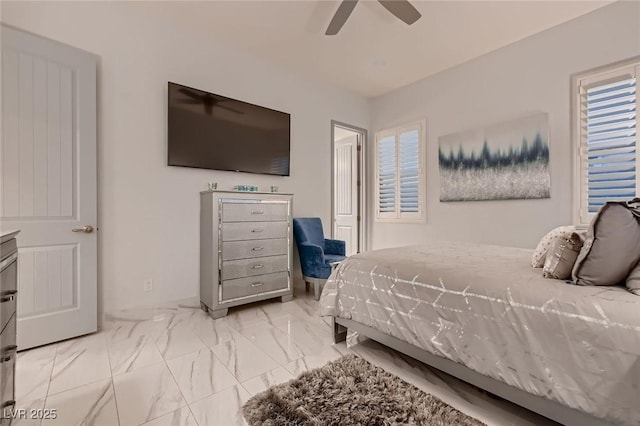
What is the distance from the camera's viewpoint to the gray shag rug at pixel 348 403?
1410mm

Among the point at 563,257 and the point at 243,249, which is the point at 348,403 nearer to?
the point at 563,257

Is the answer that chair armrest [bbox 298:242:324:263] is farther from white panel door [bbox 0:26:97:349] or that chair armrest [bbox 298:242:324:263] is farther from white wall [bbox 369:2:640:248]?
white panel door [bbox 0:26:97:349]

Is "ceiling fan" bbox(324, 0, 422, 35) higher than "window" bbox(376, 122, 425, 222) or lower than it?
higher

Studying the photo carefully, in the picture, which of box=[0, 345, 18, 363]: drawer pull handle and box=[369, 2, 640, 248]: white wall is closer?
box=[0, 345, 18, 363]: drawer pull handle

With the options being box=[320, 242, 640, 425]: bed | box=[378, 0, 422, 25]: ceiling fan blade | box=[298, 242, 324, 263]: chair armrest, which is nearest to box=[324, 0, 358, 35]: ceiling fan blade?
box=[378, 0, 422, 25]: ceiling fan blade

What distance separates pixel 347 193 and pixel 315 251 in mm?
2069

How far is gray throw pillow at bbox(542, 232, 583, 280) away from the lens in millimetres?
1401

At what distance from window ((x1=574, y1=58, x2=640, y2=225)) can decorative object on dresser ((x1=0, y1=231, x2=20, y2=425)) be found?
4.23 metres

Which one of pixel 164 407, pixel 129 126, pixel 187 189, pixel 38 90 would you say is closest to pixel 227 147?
pixel 187 189

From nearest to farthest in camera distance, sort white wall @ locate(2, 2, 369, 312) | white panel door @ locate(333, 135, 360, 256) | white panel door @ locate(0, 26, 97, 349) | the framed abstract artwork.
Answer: white panel door @ locate(0, 26, 97, 349)
white wall @ locate(2, 2, 369, 312)
the framed abstract artwork
white panel door @ locate(333, 135, 360, 256)

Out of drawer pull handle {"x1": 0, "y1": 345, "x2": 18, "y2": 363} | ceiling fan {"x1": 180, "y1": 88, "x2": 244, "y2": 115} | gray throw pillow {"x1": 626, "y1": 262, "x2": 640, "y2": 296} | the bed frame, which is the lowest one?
the bed frame

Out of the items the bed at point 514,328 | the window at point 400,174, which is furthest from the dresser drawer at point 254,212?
the window at point 400,174

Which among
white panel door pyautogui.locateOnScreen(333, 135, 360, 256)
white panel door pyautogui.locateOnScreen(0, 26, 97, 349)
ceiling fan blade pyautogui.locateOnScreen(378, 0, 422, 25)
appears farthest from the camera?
white panel door pyautogui.locateOnScreen(333, 135, 360, 256)

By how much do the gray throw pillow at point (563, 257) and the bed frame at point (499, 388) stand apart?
1.86 feet
